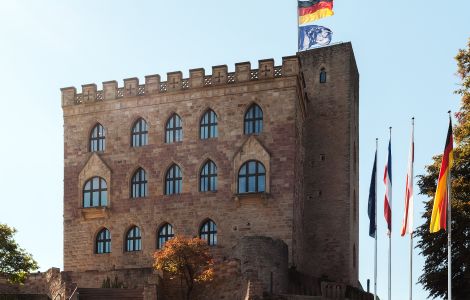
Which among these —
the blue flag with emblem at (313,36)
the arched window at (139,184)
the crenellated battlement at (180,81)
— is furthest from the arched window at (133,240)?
the blue flag with emblem at (313,36)

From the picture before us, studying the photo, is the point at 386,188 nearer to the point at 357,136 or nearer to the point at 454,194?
the point at 454,194

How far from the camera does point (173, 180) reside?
5488 centimetres

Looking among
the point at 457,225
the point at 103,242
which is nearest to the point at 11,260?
the point at 103,242

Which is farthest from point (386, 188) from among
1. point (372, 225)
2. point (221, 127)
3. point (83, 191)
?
point (83, 191)

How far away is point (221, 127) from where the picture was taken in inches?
2130

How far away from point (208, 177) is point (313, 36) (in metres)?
12.3

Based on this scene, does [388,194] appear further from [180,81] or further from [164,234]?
[180,81]

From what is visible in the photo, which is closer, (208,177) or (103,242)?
(208,177)

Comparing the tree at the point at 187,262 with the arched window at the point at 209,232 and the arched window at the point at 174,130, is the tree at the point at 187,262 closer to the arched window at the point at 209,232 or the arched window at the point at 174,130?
the arched window at the point at 209,232

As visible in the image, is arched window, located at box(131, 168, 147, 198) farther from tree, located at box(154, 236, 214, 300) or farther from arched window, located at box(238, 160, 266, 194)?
tree, located at box(154, 236, 214, 300)

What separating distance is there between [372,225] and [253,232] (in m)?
10.4

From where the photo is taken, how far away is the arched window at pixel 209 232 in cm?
5312

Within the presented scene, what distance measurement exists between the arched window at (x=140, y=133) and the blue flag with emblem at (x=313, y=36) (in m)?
11.4

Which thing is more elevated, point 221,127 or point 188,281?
point 221,127
